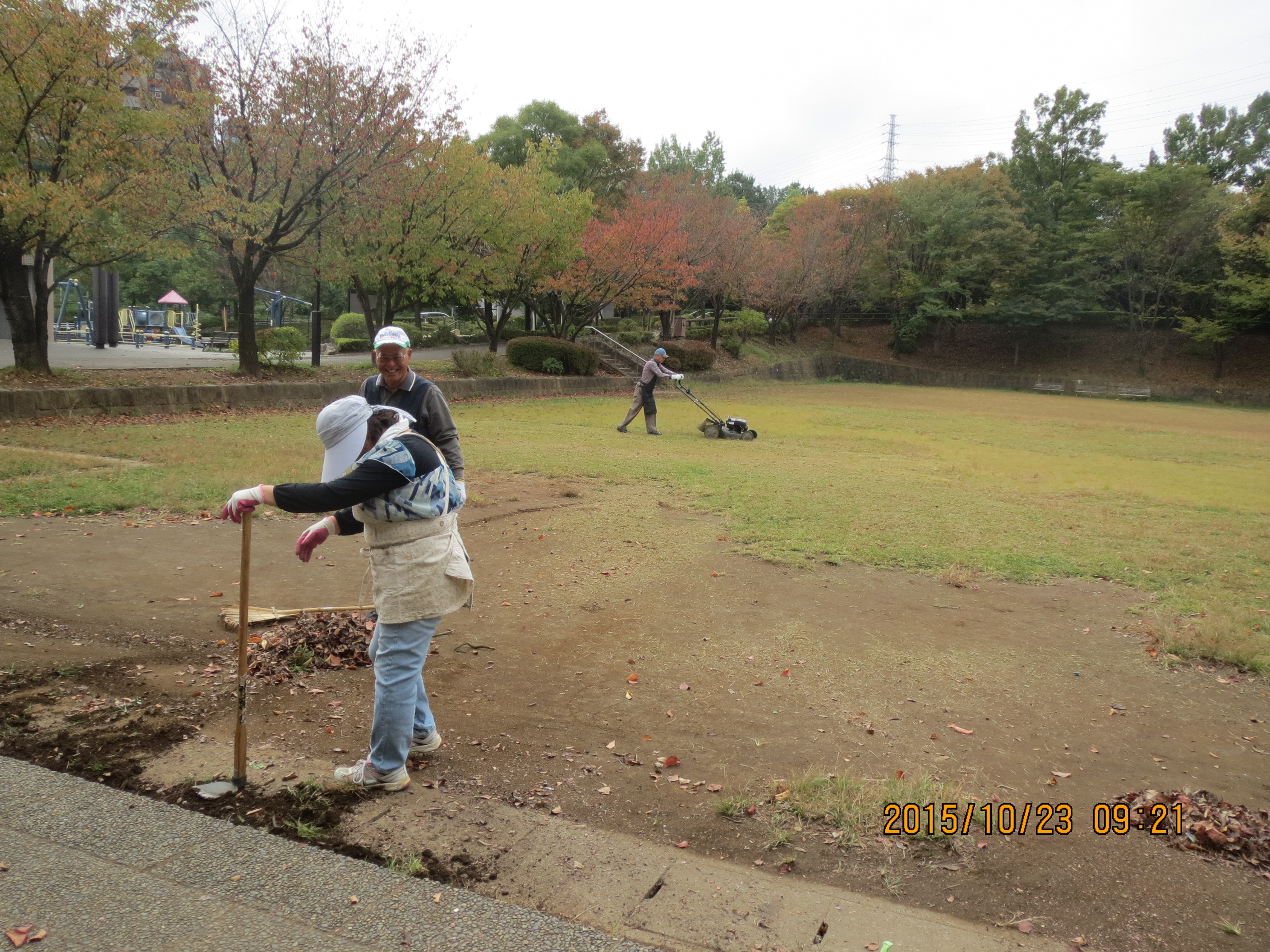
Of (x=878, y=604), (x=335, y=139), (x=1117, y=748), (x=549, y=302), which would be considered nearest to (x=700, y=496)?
(x=878, y=604)

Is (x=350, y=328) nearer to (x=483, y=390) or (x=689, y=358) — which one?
(x=689, y=358)

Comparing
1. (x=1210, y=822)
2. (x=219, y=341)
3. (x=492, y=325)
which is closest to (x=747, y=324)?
(x=492, y=325)

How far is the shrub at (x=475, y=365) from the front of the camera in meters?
24.4

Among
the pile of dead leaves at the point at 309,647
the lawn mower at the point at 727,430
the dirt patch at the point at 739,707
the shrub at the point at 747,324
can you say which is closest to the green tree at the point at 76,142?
the dirt patch at the point at 739,707

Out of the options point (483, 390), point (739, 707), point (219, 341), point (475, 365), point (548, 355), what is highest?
point (219, 341)

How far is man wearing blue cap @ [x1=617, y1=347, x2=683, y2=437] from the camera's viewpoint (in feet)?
52.8

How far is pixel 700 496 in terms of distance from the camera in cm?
1019

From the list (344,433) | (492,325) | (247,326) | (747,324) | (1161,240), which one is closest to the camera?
(344,433)

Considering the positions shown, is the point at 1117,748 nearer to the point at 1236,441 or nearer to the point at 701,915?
the point at 701,915

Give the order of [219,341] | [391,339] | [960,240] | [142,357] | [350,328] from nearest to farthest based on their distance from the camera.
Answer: [391,339], [142,357], [219,341], [350,328], [960,240]

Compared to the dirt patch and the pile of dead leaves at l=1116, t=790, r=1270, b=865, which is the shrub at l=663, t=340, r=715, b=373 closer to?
the dirt patch

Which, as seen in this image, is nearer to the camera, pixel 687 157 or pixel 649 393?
pixel 649 393

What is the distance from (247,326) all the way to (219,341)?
657 inches

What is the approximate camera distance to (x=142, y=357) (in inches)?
901
